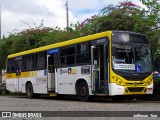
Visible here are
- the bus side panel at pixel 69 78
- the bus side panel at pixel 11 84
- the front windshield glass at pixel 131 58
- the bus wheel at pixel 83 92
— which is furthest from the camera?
the bus side panel at pixel 11 84

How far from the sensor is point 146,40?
64.0 feet

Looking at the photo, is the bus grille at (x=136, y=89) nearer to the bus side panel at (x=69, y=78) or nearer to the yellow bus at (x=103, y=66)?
the yellow bus at (x=103, y=66)

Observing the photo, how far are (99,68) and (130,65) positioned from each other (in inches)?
56.6

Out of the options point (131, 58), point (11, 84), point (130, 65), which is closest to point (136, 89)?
point (130, 65)

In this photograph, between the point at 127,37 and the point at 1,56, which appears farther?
the point at 1,56

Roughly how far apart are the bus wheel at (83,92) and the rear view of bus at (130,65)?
212cm

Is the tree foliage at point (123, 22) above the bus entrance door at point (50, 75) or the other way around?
above

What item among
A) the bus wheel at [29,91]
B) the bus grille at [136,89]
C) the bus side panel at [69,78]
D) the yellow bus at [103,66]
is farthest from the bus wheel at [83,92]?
the bus wheel at [29,91]

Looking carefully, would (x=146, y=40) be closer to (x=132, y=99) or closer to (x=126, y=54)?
(x=126, y=54)

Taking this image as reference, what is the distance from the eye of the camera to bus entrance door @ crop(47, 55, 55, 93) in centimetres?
2342

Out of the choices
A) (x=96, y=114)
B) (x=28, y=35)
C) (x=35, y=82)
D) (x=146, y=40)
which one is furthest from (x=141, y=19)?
(x=28, y=35)

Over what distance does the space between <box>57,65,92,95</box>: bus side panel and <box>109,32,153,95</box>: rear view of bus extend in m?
1.85

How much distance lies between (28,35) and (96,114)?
2577 centimetres

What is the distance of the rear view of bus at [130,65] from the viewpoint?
1819 cm
